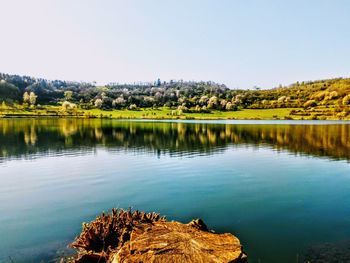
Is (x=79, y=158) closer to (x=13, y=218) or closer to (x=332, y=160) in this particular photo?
(x=13, y=218)

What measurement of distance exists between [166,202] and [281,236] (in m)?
10.2

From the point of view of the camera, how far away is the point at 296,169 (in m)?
42.9

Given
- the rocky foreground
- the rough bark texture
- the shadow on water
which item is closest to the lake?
the shadow on water

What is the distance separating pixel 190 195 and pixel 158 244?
726 inches

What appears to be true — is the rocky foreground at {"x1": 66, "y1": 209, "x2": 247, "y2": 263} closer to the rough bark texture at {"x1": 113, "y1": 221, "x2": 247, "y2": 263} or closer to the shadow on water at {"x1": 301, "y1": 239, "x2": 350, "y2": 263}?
the rough bark texture at {"x1": 113, "y1": 221, "x2": 247, "y2": 263}

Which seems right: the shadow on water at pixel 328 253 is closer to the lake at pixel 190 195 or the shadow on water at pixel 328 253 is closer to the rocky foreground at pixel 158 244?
the lake at pixel 190 195

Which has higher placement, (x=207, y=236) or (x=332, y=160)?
(x=207, y=236)

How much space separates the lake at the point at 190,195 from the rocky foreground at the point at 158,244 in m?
4.13

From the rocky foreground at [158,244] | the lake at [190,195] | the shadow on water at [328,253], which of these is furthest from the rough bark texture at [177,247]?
the shadow on water at [328,253]

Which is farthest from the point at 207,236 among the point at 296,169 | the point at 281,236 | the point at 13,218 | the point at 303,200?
the point at 296,169

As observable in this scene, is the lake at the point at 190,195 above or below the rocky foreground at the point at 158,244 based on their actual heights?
below

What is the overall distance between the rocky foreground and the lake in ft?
13.6

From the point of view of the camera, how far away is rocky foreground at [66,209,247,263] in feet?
32.5

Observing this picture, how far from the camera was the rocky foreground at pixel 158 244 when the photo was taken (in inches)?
390
